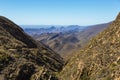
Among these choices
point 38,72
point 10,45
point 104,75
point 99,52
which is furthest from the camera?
point 10,45

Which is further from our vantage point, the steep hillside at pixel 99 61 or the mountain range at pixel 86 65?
the mountain range at pixel 86 65

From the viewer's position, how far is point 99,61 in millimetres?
32469

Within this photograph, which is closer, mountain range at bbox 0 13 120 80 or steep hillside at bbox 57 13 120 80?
steep hillside at bbox 57 13 120 80

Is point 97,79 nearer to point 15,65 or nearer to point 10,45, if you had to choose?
point 15,65

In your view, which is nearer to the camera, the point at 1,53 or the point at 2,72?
the point at 2,72

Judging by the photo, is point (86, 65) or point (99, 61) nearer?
point (99, 61)

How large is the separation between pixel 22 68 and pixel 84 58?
30.4 feet

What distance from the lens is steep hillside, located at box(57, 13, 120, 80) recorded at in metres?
29.7

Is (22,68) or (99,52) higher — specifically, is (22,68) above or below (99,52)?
below

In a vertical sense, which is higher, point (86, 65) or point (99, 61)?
point (99, 61)

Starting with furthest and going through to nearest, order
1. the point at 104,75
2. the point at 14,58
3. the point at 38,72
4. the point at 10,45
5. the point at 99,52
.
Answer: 1. the point at 10,45
2. the point at 14,58
3. the point at 38,72
4. the point at 99,52
5. the point at 104,75

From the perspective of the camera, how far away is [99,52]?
34.3 m

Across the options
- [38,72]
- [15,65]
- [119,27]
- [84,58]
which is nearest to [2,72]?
[15,65]

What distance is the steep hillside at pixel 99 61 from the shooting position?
29734 mm
